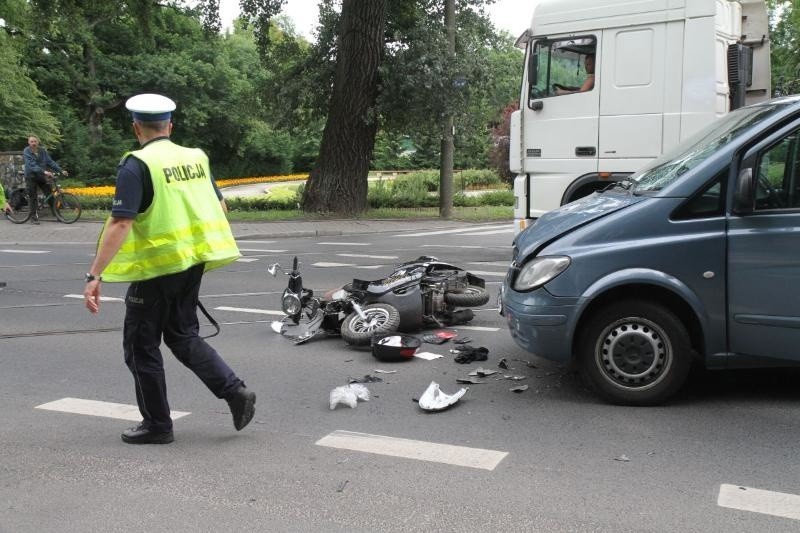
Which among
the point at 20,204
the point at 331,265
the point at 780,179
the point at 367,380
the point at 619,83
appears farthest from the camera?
the point at 20,204

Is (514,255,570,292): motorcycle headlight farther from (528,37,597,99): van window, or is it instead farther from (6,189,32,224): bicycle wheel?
(6,189,32,224): bicycle wheel

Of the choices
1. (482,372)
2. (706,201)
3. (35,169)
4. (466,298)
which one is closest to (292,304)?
(466,298)

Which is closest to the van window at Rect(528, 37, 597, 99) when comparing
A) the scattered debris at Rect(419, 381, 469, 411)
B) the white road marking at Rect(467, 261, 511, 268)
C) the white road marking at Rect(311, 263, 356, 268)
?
the white road marking at Rect(467, 261, 511, 268)

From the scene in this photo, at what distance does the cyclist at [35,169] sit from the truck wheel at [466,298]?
44.7ft

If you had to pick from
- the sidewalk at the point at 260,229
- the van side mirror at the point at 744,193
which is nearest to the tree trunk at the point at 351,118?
the sidewalk at the point at 260,229

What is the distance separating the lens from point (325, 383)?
5.79 metres

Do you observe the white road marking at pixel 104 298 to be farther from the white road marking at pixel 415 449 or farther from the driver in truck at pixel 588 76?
the driver in truck at pixel 588 76

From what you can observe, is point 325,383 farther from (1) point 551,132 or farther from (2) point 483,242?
(2) point 483,242

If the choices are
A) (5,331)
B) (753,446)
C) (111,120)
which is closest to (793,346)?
(753,446)

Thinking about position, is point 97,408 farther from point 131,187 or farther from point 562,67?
point 562,67

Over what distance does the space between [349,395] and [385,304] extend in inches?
68.6

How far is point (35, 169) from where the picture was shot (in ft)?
59.4

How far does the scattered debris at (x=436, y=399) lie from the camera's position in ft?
16.6

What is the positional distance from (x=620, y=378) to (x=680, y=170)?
1381 mm
